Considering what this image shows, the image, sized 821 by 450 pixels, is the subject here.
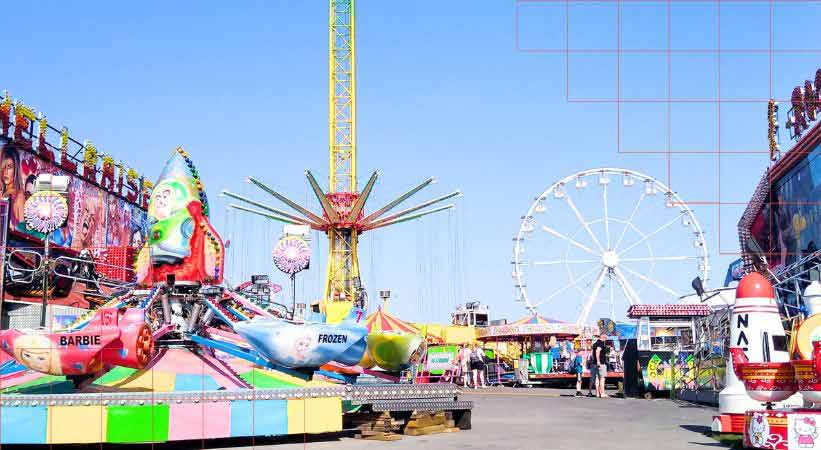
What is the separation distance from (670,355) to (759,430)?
17.2 metres

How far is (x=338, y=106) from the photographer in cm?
6059

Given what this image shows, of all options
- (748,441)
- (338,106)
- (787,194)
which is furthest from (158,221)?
(338,106)

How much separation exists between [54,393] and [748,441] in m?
10.2

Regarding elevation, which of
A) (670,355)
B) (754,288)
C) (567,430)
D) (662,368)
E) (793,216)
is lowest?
(567,430)

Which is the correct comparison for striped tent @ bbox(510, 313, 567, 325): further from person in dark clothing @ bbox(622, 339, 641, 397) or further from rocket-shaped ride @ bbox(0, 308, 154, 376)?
rocket-shaped ride @ bbox(0, 308, 154, 376)

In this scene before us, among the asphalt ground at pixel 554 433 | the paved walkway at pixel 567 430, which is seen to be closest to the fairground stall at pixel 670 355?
the paved walkway at pixel 567 430

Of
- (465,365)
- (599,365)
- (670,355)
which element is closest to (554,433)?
(599,365)

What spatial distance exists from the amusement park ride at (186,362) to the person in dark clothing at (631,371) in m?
12.2

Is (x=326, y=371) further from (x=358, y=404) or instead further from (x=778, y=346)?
(x=778, y=346)

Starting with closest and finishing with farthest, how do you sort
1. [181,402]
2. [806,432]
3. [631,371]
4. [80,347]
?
1. [806,432]
2. [181,402]
3. [80,347]
4. [631,371]

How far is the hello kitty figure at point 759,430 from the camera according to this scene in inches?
534

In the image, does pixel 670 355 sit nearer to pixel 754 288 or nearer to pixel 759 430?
pixel 754 288

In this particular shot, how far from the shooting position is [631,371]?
1179 inches

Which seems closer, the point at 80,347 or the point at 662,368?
the point at 80,347
